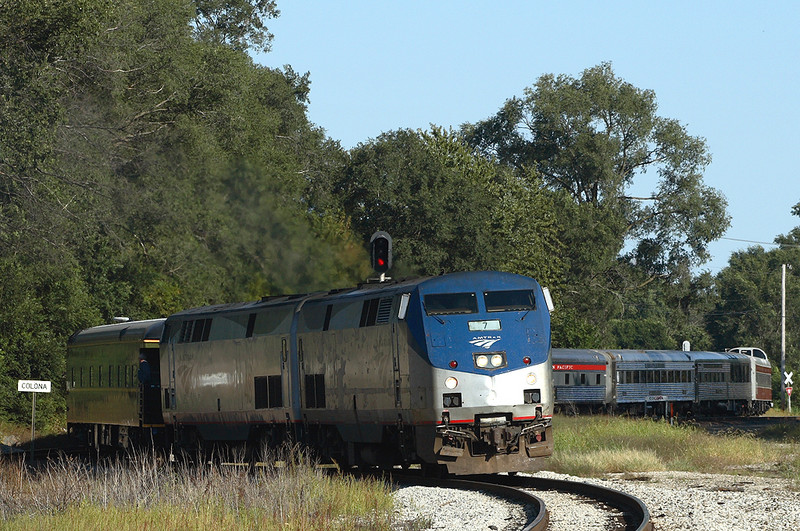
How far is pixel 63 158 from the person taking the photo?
40125 mm

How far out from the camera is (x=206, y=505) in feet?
48.3

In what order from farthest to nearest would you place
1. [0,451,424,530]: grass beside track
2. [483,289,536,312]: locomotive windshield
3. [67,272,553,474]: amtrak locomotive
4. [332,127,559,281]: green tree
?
[332,127,559,281]: green tree, [483,289,536,312]: locomotive windshield, [67,272,553,474]: amtrak locomotive, [0,451,424,530]: grass beside track

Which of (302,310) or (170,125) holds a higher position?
(170,125)

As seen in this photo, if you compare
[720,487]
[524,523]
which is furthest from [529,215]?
[524,523]

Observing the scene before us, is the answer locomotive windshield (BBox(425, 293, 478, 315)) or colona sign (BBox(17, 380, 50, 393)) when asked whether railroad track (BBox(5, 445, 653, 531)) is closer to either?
locomotive windshield (BBox(425, 293, 478, 315))

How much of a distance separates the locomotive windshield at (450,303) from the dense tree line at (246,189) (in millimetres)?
17063

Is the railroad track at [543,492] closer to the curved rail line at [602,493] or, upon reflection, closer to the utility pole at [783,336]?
the curved rail line at [602,493]

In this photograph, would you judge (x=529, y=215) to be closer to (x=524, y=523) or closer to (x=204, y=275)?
(x=204, y=275)

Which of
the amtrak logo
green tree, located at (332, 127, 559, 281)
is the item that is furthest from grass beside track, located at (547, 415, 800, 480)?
green tree, located at (332, 127, 559, 281)

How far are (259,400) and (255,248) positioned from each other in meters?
21.2

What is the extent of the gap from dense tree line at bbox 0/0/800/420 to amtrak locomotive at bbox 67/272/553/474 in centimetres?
1038

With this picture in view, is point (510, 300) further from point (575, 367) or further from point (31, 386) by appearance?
point (575, 367)

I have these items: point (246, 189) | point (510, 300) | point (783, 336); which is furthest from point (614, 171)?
point (510, 300)

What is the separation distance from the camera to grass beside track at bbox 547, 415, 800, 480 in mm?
23047
